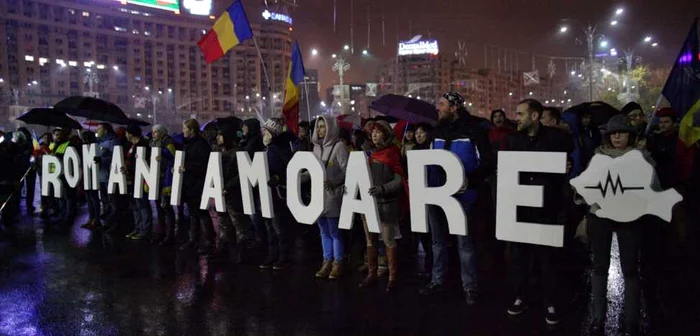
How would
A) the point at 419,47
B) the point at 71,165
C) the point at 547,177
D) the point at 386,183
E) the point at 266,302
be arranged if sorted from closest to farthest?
the point at 547,177 → the point at 266,302 → the point at 386,183 → the point at 71,165 → the point at 419,47

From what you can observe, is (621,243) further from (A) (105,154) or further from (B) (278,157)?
(A) (105,154)

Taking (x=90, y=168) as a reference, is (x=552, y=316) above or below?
below

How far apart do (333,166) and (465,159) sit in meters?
1.80

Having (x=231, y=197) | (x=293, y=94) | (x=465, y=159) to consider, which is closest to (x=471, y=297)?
(x=465, y=159)

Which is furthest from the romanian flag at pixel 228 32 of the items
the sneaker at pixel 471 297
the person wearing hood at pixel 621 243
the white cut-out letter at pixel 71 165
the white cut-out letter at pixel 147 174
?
the person wearing hood at pixel 621 243

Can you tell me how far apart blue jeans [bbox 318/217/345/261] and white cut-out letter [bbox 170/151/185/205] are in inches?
110

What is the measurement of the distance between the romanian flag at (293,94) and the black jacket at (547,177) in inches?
243

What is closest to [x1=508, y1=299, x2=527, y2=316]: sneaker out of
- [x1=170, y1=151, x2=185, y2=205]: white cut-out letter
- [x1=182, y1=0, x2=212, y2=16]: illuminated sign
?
[x1=170, y1=151, x2=185, y2=205]: white cut-out letter

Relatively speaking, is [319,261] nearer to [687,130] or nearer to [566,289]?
[566,289]

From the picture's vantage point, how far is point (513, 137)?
206 inches

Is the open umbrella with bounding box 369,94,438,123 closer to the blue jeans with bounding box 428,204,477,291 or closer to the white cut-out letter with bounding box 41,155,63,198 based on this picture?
the blue jeans with bounding box 428,204,477,291

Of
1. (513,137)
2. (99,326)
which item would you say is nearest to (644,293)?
(513,137)

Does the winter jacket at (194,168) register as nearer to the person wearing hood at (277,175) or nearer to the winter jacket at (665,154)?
the person wearing hood at (277,175)

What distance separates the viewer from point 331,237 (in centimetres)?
692
